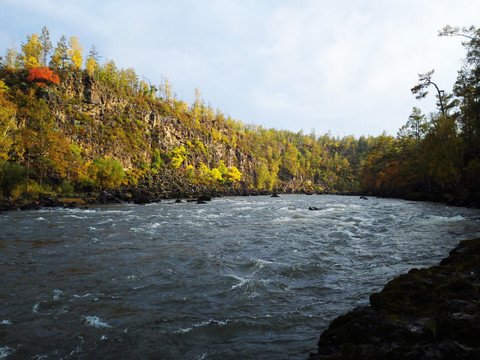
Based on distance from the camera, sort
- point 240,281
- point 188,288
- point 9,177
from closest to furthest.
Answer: point 188,288 → point 240,281 → point 9,177

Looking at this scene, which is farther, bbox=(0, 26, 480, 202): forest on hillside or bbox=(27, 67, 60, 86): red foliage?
bbox=(27, 67, 60, 86): red foliage

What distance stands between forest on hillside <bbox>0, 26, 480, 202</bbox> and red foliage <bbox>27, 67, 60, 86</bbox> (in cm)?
19

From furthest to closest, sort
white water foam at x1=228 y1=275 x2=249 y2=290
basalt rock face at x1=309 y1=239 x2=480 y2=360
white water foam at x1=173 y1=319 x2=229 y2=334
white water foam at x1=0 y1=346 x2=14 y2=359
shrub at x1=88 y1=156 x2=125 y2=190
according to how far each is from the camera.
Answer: shrub at x1=88 y1=156 x2=125 y2=190
white water foam at x1=228 y1=275 x2=249 y2=290
white water foam at x1=173 y1=319 x2=229 y2=334
white water foam at x1=0 y1=346 x2=14 y2=359
basalt rock face at x1=309 y1=239 x2=480 y2=360

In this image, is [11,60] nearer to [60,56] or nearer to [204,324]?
[60,56]

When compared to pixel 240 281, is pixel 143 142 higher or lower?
higher

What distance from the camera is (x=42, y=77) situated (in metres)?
60.8

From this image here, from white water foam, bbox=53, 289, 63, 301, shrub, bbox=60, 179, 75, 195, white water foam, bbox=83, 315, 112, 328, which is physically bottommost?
white water foam, bbox=83, 315, 112, 328

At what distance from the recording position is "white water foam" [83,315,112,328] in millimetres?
5120

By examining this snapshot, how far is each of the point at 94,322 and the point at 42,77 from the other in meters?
73.9

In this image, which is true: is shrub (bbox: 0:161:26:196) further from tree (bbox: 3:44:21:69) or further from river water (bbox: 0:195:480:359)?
tree (bbox: 3:44:21:69)

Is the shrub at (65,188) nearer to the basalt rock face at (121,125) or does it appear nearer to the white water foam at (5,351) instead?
the basalt rock face at (121,125)

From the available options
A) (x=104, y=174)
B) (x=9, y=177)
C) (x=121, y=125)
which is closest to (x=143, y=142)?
(x=121, y=125)

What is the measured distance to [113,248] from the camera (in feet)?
37.2

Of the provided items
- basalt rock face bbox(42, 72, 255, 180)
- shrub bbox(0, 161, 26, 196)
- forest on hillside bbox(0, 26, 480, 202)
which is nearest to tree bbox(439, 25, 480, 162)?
forest on hillside bbox(0, 26, 480, 202)
